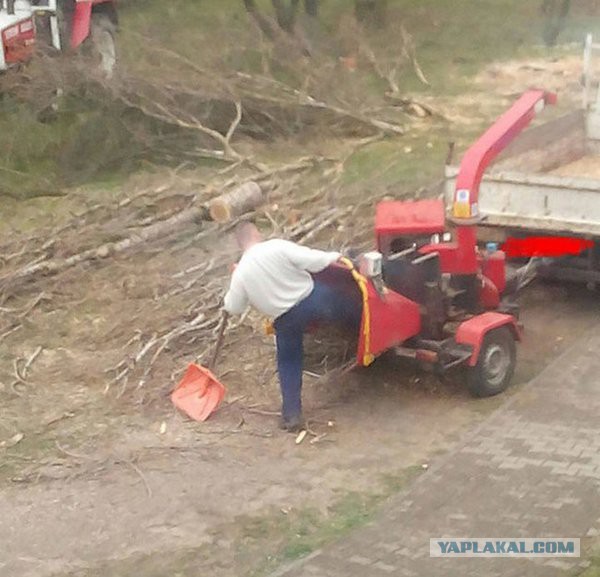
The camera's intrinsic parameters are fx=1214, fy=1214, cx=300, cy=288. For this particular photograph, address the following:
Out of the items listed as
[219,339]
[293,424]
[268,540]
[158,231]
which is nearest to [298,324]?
[293,424]

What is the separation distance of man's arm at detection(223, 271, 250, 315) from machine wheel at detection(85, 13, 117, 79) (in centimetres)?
679

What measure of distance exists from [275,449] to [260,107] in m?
6.93

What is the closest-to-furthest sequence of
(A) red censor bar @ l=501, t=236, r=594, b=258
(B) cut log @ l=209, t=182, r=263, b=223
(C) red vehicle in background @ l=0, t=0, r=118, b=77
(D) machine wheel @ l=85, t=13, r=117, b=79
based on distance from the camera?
(A) red censor bar @ l=501, t=236, r=594, b=258
(B) cut log @ l=209, t=182, r=263, b=223
(C) red vehicle in background @ l=0, t=0, r=118, b=77
(D) machine wheel @ l=85, t=13, r=117, b=79

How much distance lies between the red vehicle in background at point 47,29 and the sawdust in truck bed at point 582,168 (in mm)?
5142

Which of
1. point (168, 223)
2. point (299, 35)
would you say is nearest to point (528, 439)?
point (168, 223)

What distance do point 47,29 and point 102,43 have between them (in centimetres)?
146

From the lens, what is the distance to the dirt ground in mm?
5820

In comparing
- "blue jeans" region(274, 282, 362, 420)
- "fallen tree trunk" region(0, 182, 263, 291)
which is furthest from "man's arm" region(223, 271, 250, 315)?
"fallen tree trunk" region(0, 182, 263, 291)

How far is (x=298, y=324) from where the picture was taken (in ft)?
22.3

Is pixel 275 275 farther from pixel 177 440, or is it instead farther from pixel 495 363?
pixel 495 363

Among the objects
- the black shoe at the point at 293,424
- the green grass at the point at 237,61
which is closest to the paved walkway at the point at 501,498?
the black shoe at the point at 293,424

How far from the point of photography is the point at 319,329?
7340mm

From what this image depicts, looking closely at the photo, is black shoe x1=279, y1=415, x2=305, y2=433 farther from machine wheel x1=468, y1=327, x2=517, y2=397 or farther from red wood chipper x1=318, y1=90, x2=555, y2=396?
machine wheel x1=468, y1=327, x2=517, y2=397

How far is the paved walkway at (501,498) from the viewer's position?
17.8 ft
